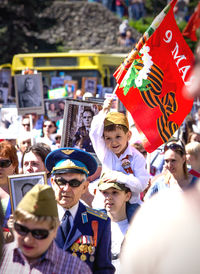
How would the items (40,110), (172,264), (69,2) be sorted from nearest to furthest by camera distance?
(172,264)
(40,110)
(69,2)

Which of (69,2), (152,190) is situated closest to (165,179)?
(152,190)

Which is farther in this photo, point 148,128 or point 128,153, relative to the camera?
point 148,128

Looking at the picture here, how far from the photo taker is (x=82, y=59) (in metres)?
16.0

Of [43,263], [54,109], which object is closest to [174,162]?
[43,263]

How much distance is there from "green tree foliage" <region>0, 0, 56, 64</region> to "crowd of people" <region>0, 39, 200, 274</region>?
845 inches

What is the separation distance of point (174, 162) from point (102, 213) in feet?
8.42

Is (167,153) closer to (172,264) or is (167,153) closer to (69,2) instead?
(172,264)

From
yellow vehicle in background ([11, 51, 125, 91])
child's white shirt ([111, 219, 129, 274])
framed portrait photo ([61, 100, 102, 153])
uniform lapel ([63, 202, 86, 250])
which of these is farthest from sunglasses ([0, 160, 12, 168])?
yellow vehicle in background ([11, 51, 125, 91])

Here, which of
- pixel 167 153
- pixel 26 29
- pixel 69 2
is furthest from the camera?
pixel 69 2

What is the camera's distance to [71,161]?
12.9 feet

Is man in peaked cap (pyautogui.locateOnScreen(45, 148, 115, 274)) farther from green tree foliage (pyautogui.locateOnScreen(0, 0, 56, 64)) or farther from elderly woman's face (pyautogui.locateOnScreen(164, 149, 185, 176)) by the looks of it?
green tree foliage (pyautogui.locateOnScreen(0, 0, 56, 64))

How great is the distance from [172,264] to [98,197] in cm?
308

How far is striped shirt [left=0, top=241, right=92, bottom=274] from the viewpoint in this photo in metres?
2.94

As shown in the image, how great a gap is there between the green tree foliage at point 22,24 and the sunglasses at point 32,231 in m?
24.8
